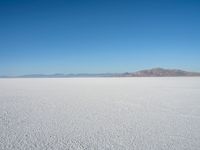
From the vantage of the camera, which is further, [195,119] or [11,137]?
[195,119]

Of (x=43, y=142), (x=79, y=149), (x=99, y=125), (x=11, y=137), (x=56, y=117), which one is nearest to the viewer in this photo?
(x=79, y=149)

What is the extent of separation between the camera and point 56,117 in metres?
5.35

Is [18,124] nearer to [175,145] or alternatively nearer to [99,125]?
[99,125]

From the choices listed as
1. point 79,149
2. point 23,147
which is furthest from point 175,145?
point 23,147

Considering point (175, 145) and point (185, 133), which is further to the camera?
point (185, 133)

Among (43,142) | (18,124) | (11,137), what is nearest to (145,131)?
(43,142)

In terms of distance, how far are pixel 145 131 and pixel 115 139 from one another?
786 mm

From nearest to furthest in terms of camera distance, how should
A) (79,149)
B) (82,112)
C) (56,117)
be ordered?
(79,149), (56,117), (82,112)

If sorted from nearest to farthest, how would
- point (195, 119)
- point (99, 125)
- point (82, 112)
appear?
point (99, 125)
point (195, 119)
point (82, 112)

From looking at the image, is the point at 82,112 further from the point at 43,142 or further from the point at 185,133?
the point at 185,133

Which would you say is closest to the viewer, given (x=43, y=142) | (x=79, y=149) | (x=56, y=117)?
(x=79, y=149)

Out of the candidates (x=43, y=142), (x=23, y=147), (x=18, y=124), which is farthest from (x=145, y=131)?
(x=18, y=124)

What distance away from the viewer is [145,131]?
4098 mm

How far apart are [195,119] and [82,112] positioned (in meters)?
3.07
